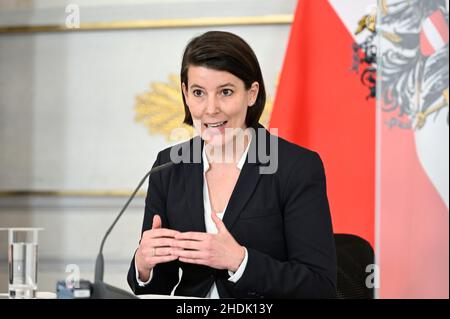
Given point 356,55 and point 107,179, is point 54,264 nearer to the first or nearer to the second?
point 107,179

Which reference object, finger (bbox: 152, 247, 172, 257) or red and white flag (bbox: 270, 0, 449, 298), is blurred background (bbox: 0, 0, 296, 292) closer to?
red and white flag (bbox: 270, 0, 449, 298)

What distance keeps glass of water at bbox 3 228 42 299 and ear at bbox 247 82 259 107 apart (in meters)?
0.58

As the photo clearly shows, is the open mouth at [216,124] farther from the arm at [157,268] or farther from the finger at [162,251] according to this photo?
the finger at [162,251]

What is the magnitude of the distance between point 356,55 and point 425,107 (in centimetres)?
33

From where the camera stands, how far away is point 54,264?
114 inches

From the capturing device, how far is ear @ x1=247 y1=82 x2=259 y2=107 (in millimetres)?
1506

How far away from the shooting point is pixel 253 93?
59.9 inches

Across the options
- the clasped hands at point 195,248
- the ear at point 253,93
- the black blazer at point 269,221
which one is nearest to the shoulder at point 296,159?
the black blazer at point 269,221

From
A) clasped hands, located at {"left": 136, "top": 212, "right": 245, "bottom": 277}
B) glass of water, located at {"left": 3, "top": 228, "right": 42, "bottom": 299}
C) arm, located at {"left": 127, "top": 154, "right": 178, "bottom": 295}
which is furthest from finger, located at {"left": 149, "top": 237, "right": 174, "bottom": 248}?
glass of water, located at {"left": 3, "top": 228, "right": 42, "bottom": 299}

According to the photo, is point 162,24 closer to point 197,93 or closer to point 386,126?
point 386,126

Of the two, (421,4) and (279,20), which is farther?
(279,20)

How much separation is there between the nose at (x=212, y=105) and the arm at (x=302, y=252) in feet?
0.74

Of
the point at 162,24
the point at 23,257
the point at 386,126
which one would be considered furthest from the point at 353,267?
the point at 162,24

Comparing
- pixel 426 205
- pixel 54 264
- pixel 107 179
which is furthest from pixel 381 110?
pixel 54 264
